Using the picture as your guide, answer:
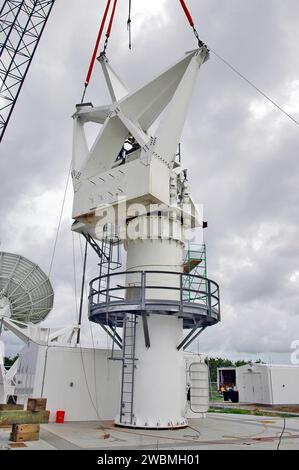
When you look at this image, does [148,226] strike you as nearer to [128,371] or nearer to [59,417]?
[128,371]

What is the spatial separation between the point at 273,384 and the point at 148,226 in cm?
2655

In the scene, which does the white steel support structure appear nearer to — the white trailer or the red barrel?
the red barrel

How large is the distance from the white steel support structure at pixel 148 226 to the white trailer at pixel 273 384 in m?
21.9

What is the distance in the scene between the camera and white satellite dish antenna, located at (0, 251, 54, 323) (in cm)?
2962

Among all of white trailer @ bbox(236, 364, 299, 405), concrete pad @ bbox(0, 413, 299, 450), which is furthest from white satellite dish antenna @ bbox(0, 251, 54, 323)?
white trailer @ bbox(236, 364, 299, 405)

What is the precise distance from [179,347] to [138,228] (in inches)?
236

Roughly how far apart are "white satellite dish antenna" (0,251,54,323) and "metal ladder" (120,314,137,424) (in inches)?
580

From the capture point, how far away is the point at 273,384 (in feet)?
122

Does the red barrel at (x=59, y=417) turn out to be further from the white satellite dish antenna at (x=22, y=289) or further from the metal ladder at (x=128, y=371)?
the white satellite dish antenna at (x=22, y=289)

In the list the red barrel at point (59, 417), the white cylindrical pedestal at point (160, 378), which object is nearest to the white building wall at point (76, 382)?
the red barrel at point (59, 417)

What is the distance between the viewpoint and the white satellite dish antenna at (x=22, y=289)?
29625 mm

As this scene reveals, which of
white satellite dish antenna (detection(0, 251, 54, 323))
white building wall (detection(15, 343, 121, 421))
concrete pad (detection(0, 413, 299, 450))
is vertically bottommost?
concrete pad (detection(0, 413, 299, 450))

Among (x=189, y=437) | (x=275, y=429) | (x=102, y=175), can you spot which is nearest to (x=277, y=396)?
(x=275, y=429)
